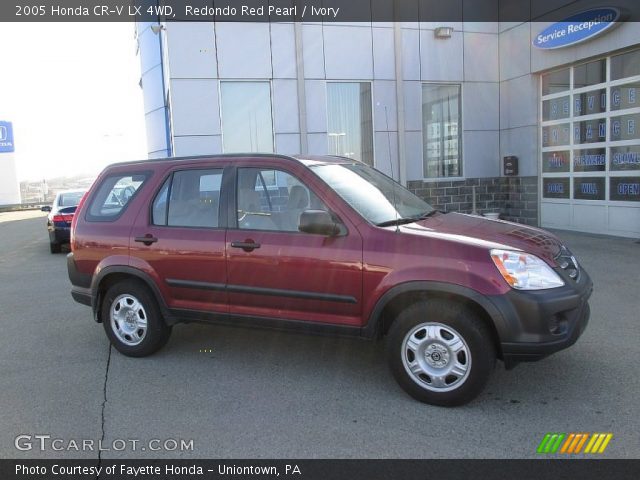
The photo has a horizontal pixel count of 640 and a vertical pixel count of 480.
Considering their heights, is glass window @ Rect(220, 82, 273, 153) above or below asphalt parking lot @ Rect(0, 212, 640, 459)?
above

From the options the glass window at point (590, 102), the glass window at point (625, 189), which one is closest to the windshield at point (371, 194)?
the glass window at point (625, 189)

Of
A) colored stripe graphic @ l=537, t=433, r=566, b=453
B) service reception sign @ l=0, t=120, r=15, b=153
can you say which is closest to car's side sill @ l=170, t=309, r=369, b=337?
colored stripe graphic @ l=537, t=433, r=566, b=453

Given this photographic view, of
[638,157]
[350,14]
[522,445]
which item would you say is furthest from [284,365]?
[350,14]

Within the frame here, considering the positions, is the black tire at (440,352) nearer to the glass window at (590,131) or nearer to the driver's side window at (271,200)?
the driver's side window at (271,200)

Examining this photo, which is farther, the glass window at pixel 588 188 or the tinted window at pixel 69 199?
the tinted window at pixel 69 199

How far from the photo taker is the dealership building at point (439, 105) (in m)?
11.2

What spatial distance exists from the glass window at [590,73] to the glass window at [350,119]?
4493 millimetres

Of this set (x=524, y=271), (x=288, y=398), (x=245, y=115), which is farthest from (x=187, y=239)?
(x=245, y=115)

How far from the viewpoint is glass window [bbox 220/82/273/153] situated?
12406mm

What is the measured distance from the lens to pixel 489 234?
13.0 feet

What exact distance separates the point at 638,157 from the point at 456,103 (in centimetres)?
471
